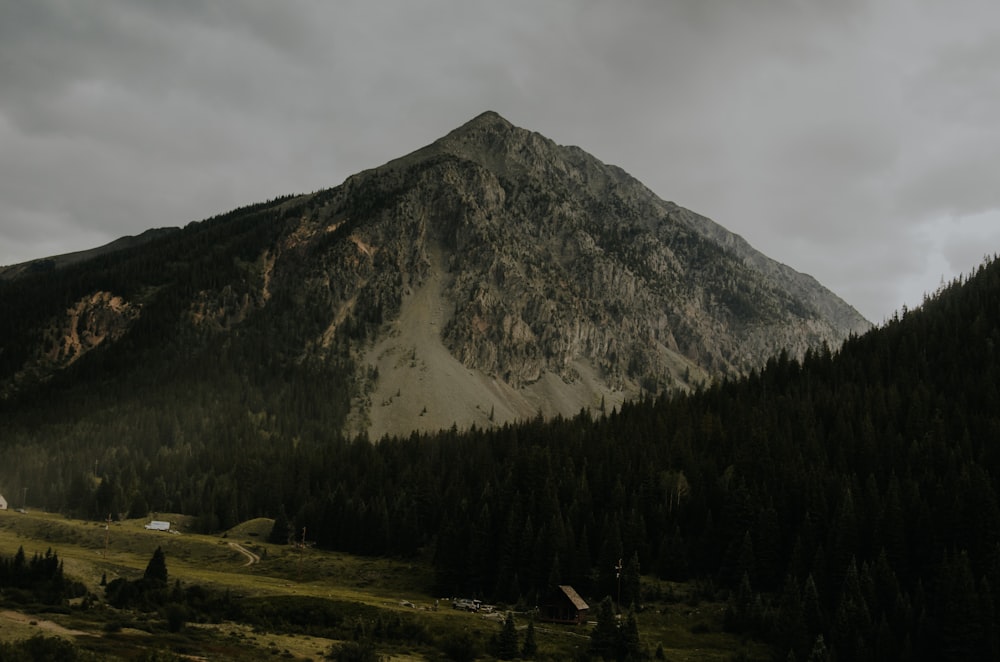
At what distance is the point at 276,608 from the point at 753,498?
6700 cm

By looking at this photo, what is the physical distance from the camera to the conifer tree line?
277 feet

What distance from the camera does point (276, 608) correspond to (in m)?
85.2

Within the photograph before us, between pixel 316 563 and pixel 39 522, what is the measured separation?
6204 cm

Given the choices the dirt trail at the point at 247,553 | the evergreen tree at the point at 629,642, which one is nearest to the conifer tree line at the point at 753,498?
the evergreen tree at the point at 629,642

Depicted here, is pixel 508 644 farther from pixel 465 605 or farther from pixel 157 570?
pixel 157 570

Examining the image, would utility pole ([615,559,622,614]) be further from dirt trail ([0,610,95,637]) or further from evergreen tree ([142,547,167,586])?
dirt trail ([0,610,95,637])

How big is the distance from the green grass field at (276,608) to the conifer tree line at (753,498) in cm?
616

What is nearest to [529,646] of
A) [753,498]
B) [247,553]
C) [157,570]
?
[753,498]

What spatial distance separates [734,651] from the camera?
8088 centimetres

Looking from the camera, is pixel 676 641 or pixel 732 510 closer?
pixel 676 641

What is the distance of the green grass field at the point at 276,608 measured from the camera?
6538 cm

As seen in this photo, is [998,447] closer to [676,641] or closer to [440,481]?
[676,641]

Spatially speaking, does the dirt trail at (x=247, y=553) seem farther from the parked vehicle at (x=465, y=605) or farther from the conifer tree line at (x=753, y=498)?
the parked vehicle at (x=465, y=605)

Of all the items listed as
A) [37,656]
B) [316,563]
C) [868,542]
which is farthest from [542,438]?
[37,656]
